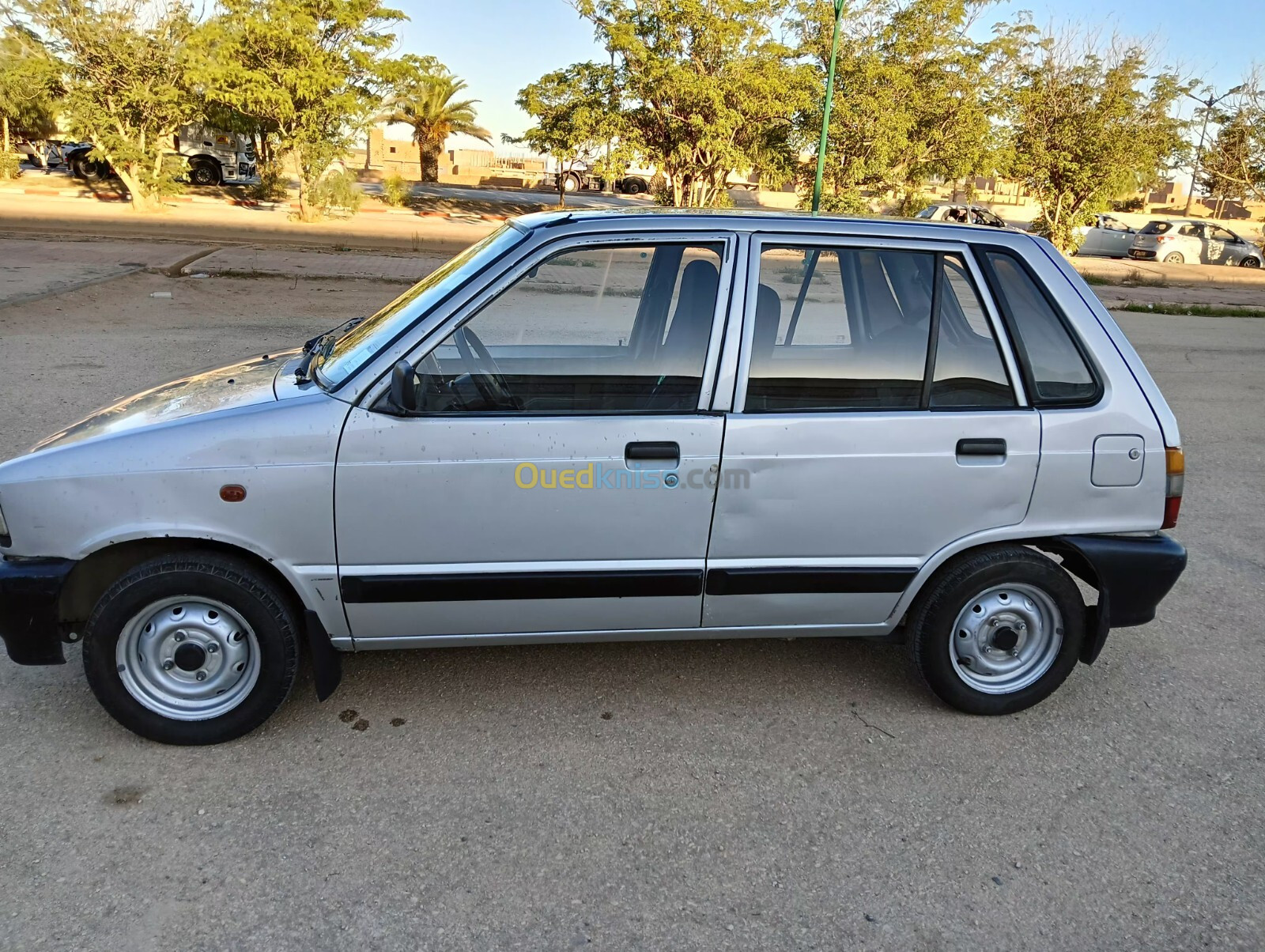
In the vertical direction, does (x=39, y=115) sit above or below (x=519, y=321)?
above

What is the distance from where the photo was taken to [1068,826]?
2.94 m

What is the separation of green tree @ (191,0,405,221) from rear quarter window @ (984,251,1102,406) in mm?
22777

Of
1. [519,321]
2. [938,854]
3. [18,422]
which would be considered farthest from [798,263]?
[18,422]

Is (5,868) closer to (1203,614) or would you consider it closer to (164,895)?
(164,895)

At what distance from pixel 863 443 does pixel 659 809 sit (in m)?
1.37

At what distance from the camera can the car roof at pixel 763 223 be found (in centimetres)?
324

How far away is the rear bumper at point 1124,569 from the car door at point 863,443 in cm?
30

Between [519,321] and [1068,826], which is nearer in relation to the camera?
[1068,826]

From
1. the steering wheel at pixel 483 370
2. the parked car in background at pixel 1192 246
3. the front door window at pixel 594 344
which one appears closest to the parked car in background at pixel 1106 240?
the parked car in background at pixel 1192 246

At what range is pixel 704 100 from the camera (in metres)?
23.6

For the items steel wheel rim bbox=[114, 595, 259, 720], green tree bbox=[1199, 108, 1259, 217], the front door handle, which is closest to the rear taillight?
the front door handle

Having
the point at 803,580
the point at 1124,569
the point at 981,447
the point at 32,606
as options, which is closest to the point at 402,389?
the point at 32,606

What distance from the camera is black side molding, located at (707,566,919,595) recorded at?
3230mm

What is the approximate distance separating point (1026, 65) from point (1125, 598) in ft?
88.9
